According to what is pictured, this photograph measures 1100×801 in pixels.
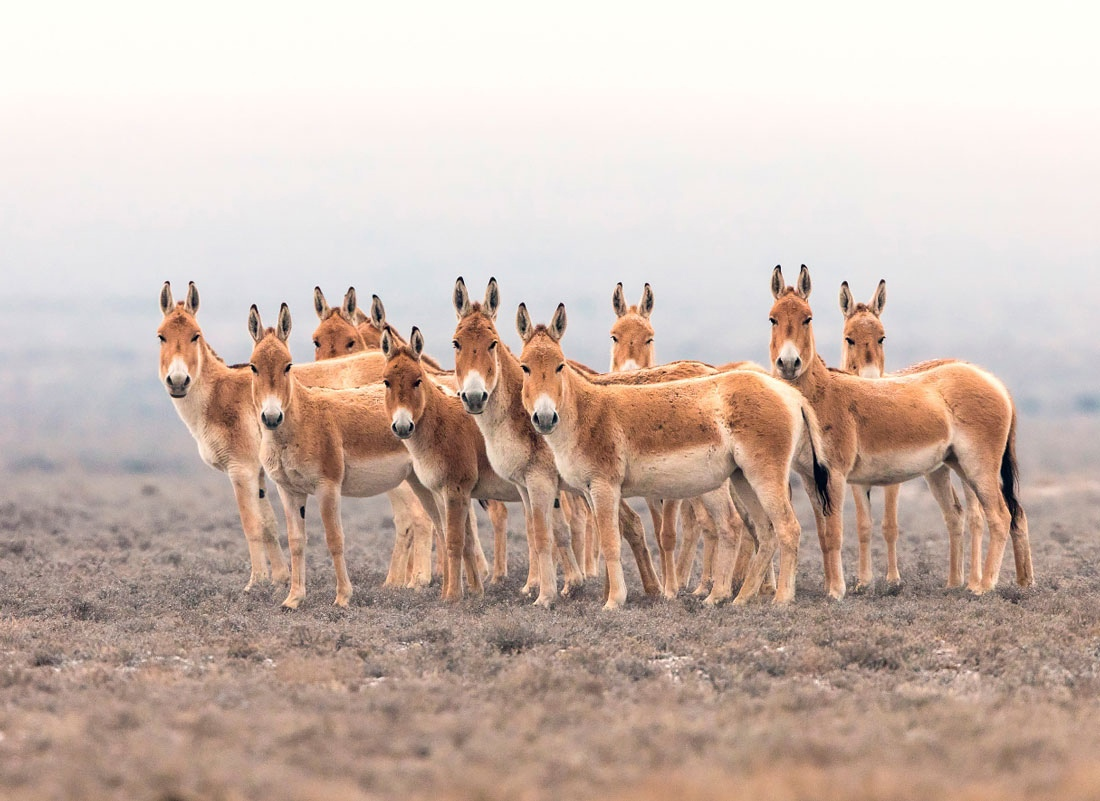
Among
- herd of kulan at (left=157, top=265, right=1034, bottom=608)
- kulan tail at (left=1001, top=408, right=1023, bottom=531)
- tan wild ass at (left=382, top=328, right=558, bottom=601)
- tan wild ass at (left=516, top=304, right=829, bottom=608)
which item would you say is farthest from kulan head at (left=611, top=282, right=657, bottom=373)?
kulan tail at (left=1001, top=408, right=1023, bottom=531)

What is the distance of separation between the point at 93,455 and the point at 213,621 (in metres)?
68.7

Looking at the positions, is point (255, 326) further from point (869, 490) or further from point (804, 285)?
point (869, 490)

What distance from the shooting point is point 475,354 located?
13070 millimetres

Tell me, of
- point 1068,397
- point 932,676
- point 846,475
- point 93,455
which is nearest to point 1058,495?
point 846,475

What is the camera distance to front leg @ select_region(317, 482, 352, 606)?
1412 cm

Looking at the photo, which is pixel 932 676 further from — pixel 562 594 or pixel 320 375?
pixel 320 375

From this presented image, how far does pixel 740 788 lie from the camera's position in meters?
6.51

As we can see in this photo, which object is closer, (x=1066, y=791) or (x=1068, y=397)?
(x=1066, y=791)

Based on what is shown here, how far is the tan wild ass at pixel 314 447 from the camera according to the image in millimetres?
13945

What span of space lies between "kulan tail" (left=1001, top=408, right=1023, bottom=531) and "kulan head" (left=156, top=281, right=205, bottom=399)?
10.3 meters

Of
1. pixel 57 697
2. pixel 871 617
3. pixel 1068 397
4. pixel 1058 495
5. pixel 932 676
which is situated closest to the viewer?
pixel 57 697

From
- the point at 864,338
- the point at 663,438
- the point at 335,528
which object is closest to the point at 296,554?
the point at 335,528

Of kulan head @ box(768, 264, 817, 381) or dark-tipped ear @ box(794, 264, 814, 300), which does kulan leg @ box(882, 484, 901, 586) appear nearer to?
kulan head @ box(768, 264, 817, 381)

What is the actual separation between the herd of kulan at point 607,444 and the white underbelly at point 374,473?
0.09 ft
